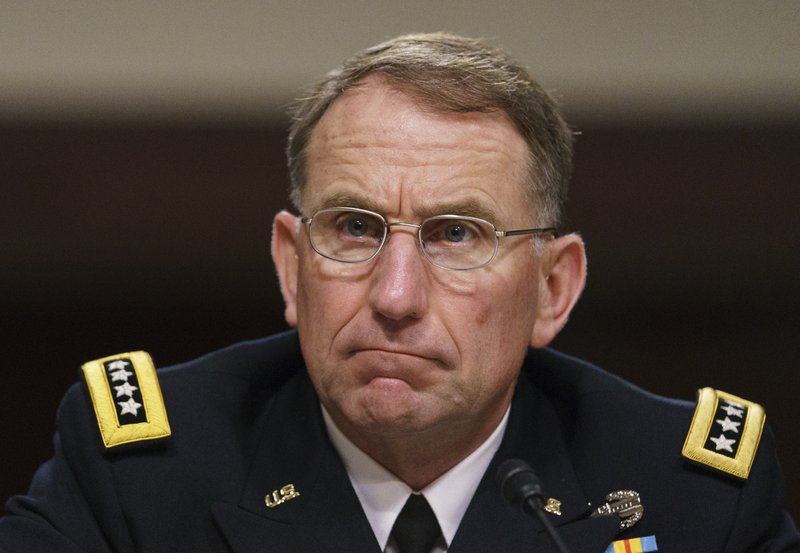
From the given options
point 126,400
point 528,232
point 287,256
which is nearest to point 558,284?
point 528,232

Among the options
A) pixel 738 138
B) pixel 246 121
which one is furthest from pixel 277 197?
pixel 738 138

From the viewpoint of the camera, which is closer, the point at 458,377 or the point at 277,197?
the point at 458,377

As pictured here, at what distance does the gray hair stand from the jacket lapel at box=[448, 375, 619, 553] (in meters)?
0.50

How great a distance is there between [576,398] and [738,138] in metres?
2.07

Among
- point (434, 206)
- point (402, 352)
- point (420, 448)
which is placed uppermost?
point (434, 206)

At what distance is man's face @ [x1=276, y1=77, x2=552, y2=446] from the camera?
2166mm

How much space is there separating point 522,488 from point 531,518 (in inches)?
16.5

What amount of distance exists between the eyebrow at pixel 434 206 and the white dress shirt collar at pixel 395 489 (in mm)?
525

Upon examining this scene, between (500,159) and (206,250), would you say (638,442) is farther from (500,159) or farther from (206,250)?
(206,250)

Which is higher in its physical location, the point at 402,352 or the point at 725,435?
the point at 402,352

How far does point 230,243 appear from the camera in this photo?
4.42 metres

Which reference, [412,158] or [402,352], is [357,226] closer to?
[412,158]

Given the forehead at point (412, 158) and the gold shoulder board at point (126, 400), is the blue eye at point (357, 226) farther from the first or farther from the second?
the gold shoulder board at point (126, 400)

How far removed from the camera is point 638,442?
254 centimetres
